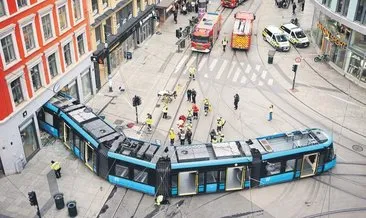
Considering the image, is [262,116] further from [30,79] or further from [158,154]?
[30,79]

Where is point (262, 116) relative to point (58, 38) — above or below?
below

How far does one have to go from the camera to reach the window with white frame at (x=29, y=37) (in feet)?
99.3

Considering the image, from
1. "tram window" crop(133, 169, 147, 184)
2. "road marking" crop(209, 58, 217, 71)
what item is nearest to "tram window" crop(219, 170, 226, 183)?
"tram window" crop(133, 169, 147, 184)

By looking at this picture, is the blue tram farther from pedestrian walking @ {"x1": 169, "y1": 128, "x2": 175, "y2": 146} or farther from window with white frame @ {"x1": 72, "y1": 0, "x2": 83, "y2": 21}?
window with white frame @ {"x1": 72, "y1": 0, "x2": 83, "y2": 21}

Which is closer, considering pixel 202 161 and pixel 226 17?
pixel 202 161

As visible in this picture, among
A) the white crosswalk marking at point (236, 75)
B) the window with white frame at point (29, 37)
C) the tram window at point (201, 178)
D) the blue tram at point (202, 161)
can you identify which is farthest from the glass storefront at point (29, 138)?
the white crosswalk marking at point (236, 75)

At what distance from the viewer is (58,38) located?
34125mm

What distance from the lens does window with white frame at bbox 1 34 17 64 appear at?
28.2m

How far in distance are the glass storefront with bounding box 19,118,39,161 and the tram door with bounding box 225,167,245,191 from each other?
15.1 m

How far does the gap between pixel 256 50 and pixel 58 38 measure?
26.0 m

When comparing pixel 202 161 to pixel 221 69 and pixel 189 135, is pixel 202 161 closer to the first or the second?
pixel 189 135

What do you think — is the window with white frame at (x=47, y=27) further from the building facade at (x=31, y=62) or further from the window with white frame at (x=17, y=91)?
the window with white frame at (x=17, y=91)

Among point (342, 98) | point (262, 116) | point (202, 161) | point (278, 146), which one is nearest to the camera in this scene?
point (202, 161)

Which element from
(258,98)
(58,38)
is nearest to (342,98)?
(258,98)
